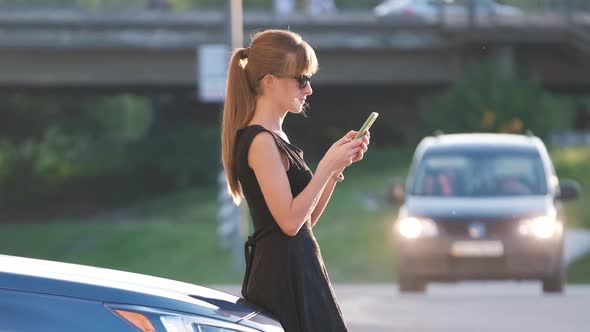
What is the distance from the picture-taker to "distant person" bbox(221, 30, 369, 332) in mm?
5184

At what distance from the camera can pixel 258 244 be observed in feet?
17.5

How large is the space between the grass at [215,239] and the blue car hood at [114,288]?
16.7 metres

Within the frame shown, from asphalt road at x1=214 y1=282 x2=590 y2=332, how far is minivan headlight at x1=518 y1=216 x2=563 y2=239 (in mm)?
799

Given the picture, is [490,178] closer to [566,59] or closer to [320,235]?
[320,235]

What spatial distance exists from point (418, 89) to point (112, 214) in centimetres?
1042

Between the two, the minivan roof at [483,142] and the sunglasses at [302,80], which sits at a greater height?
the minivan roof at [483,142]

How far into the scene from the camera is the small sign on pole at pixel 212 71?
2136 centimetres

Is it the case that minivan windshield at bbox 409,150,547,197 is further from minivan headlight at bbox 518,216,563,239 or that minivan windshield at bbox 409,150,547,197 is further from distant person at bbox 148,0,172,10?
distant person at bbox 148,0,172,10

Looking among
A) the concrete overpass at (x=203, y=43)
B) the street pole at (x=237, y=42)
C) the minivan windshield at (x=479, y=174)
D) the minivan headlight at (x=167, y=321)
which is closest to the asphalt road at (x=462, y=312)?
the minivan windshield at (x=479, y=174)

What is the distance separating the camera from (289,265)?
5.27 meters

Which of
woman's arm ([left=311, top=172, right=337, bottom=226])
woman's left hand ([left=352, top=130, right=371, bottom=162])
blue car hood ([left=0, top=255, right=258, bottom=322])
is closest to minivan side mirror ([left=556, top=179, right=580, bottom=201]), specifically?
woman's arm ([left=311, top=172, right=337, bottom=226])

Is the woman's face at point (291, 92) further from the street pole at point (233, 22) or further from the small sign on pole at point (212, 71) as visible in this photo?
the street pole at point (233, 22)

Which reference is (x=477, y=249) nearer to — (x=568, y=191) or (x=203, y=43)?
(x=568, y=191)

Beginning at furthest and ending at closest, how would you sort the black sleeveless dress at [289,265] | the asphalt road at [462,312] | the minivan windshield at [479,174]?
the minivan windshield at [479,174] → the asphalt road at [462,312] → the black sleeveless dress at [289,265]
